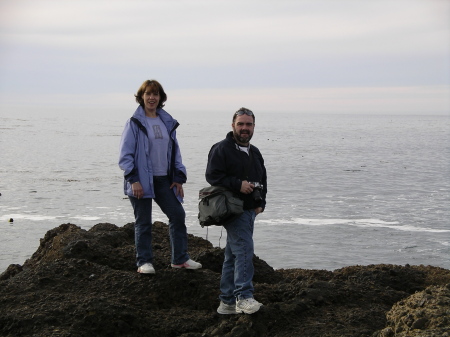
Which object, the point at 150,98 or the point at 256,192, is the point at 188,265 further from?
the point at 150,98

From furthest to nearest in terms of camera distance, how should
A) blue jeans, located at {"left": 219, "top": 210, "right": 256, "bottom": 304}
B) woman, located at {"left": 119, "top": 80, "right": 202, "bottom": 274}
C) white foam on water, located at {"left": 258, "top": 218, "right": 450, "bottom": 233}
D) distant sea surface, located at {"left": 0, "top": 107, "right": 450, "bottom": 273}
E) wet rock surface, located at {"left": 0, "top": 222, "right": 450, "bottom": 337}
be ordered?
white foam on water, located at {"left": 258, "top": 218, "right": 450, "bottom": 233} → distant sea surface, located at {"left": 0, "top": 107, "right": 450, "bottom": 273} → woman, located at {"left": 119, "top": 80, "right": 202, "bottom": 274} → blue jeans, located at {"left": 219, "top": 210, "right": 256, "bottom": 304} → wet rock surface, located at {"left": 0, "top": 222, "right": 450, "bottom": 337}

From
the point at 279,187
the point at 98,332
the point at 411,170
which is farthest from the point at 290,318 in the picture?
the point at 411,170

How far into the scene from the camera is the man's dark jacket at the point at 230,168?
5.82 meters

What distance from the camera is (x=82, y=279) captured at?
21.8 feet

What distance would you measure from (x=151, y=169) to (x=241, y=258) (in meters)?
1.44

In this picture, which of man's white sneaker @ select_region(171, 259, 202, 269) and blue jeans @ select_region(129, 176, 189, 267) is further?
man's white sneaker @ select_region(171, 259, 202, 269)

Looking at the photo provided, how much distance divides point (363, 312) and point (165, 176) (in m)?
2.37

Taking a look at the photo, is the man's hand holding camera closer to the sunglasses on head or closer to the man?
the man

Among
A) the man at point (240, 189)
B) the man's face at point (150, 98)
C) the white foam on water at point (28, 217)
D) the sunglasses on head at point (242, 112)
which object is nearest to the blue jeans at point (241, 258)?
the man at point (240, 189)

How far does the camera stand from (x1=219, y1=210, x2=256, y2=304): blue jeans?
5852 mm

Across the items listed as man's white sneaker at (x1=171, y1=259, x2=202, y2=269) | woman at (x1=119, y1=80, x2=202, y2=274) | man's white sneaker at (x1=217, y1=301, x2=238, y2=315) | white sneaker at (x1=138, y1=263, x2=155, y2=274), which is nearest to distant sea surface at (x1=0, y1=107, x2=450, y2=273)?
man's white sneaker at (x1=171, y1=259, x2=202, y2=269)

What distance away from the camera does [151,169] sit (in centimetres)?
668

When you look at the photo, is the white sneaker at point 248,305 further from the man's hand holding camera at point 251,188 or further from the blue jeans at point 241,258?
the man's hand holding camera at point 251,188

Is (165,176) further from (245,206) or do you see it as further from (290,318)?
(290,318)
